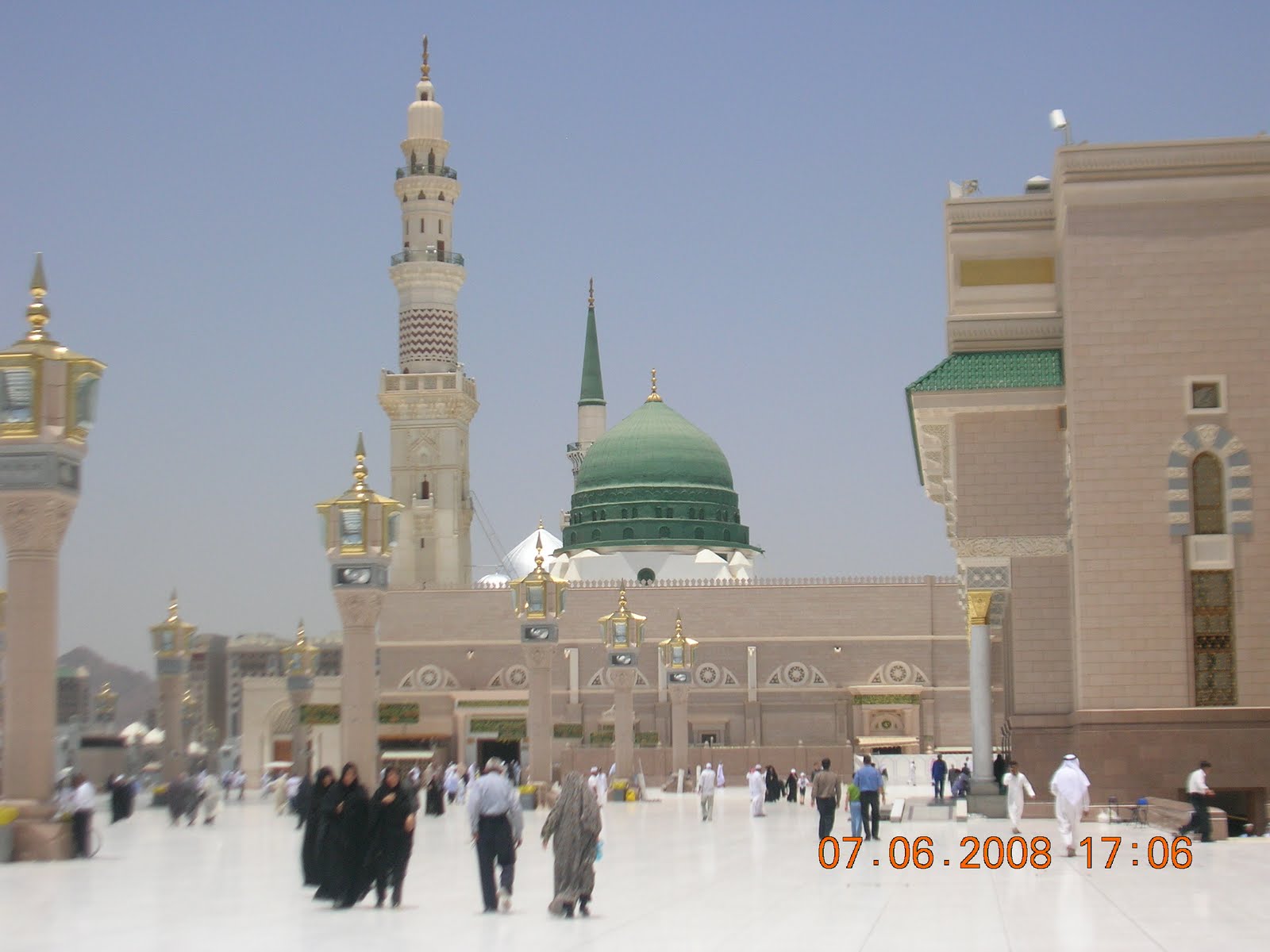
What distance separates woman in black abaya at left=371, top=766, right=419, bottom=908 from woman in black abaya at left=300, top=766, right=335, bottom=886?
400mm

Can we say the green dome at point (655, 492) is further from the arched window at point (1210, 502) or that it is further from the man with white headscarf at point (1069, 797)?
the man with white headscarf at point (1069, 797)

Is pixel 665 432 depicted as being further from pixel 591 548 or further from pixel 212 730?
pixel 212 730

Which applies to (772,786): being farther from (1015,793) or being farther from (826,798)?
(826,798)

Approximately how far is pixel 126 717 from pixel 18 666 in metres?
71.7

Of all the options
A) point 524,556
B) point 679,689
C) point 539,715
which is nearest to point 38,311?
point 539,715

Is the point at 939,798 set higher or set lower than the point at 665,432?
lower

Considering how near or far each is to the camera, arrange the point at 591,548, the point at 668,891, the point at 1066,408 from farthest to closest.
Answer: the point at 591,548
the point at 1066,408
the point at 668,891

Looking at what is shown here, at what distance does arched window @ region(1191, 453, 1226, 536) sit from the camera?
68.4ft

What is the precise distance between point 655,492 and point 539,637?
2510 centimetres

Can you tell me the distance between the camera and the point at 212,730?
62.3m

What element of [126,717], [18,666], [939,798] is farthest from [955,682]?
[126,717]

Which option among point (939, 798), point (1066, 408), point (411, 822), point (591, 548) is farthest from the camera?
point (591, 548)

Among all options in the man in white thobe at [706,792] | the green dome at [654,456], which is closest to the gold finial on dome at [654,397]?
the green dome at [654,456]

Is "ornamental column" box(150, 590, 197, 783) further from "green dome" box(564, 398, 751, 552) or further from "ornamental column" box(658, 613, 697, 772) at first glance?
"green dome" box(564, 398, 751, 552)
